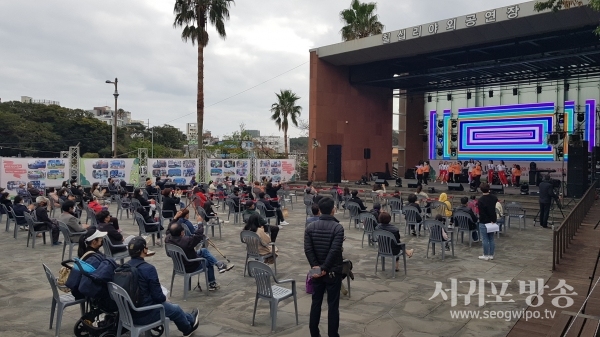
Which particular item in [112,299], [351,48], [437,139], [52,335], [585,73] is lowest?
[52,335]

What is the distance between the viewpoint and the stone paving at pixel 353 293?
193 inches

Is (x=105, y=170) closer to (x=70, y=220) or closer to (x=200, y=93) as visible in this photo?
(x=200, y=93)

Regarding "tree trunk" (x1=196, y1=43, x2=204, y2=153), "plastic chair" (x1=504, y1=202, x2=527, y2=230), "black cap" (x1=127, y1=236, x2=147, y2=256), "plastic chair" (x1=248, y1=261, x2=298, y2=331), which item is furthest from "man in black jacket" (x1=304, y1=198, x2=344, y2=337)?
"tree trunk" (x1=196, y1=43, x2=204, y2=153)

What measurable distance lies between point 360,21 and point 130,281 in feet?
90.6

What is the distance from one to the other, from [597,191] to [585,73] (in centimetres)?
649

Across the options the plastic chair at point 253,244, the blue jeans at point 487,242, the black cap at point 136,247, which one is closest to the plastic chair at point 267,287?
the black cap at point 136,247

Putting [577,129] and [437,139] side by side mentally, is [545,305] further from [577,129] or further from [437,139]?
[437,139]

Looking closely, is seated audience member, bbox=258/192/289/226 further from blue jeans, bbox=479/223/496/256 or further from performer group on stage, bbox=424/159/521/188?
performer group on stage, bbox=424/159/521/188

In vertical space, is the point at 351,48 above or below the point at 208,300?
above

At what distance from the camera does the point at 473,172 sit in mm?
19656

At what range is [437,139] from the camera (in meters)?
27.9

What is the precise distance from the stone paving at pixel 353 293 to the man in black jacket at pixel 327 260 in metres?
0.59

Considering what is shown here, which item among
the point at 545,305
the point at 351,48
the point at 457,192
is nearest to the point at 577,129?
the point at 457,192

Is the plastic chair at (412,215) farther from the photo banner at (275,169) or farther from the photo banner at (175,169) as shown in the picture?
the photo banner at (275,169)
